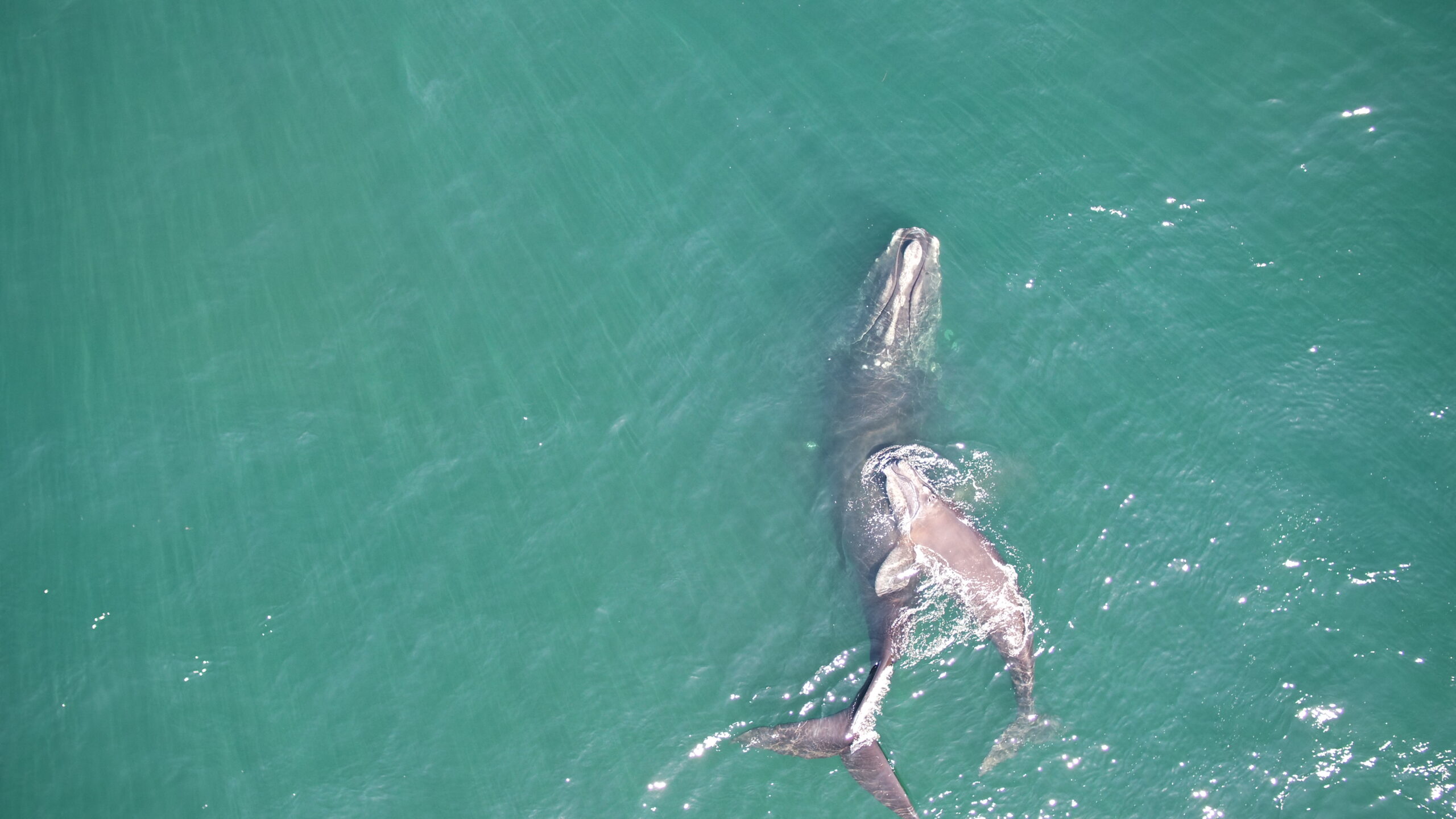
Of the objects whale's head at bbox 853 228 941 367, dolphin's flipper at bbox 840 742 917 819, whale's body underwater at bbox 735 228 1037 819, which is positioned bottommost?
dolphin's flipper at bbox 840 742 917 819

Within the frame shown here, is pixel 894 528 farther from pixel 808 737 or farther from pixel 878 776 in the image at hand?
pixel 878 776

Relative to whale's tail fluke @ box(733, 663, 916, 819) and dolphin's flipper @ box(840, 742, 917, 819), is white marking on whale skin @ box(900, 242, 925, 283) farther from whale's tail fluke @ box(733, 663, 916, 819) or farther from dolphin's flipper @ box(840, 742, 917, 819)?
dolphin's flipper @ box(840, 742, 917, 819)

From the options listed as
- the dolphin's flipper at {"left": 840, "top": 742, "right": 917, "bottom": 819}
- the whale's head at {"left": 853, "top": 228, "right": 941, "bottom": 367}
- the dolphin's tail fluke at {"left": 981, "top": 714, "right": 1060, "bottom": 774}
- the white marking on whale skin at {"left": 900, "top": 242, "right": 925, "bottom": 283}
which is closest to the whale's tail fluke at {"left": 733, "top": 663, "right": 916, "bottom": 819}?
the dolphin's flipper at {"left": 840, "top": 742, "right": 917, "bottom": 819}

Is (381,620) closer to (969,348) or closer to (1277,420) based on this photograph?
(969,348)

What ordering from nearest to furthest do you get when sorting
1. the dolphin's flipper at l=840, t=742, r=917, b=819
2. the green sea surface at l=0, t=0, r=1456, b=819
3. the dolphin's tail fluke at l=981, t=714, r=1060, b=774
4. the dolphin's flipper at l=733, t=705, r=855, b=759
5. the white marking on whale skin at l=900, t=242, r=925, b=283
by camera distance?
the dolphin's flipper at l=840, t=742, r=917, b=819 < the dolphin's tail fluke at l=981, t=714, r=1060, b=774 < the dolphin's flipper at l=733, t=705, r=855, b=759 < the green sea surface at l=0, t=0, r=1456, b=819 < the white marking on whale skin at l=900, t=242, r=925, b=283

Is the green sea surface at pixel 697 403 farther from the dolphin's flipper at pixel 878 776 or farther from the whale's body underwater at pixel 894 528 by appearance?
the whale's body underwater at pixel 894 528

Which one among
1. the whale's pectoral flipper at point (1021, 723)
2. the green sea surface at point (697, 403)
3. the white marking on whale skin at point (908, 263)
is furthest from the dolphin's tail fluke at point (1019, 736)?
the white marking on whale skin at point (908, 263)
